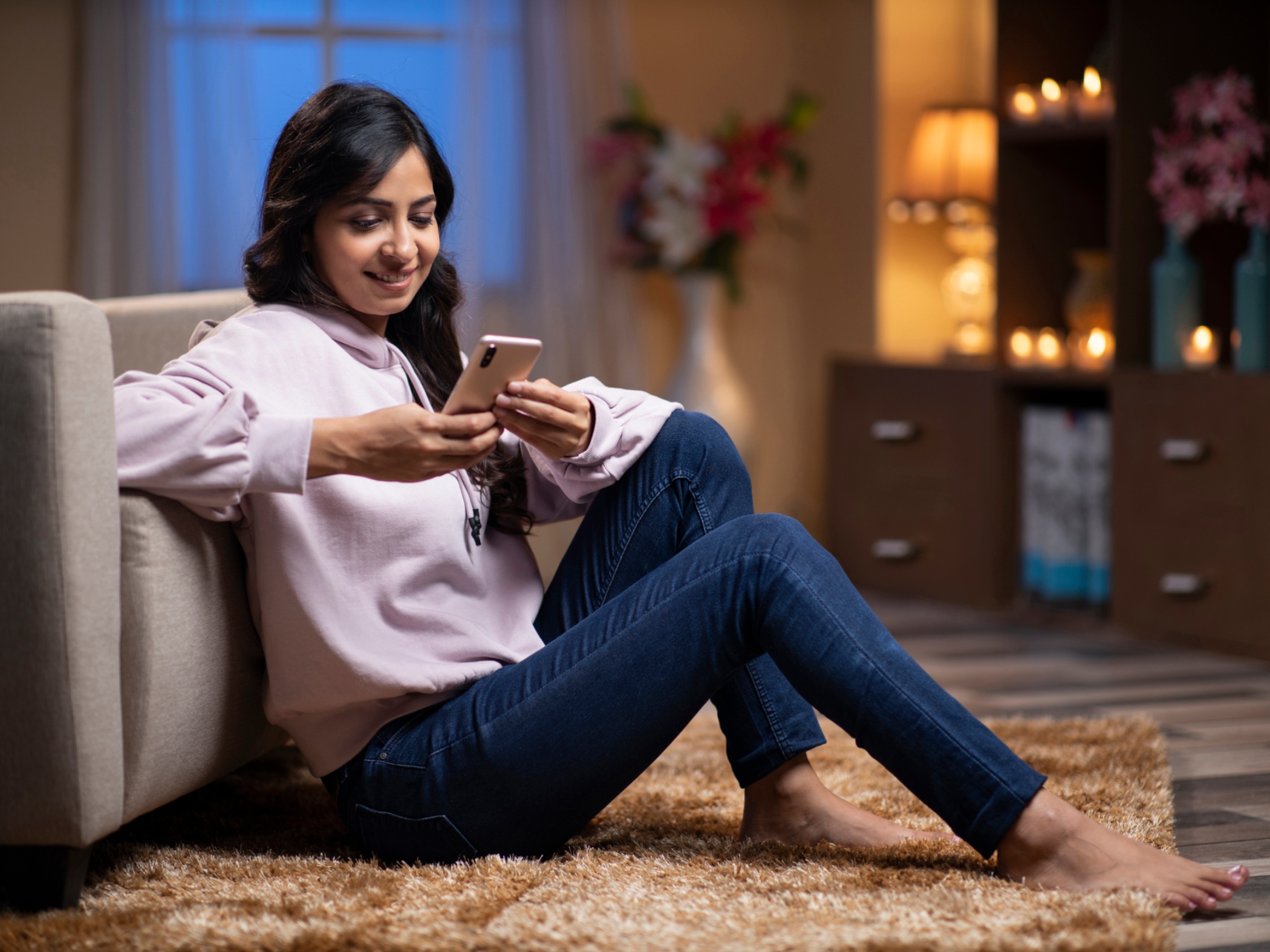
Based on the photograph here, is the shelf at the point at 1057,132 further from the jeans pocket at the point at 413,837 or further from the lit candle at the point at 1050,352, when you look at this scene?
the jeans pocket at the point at 413,837

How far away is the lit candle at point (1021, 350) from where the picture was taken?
349cm

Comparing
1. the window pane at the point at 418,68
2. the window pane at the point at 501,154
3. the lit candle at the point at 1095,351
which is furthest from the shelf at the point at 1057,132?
the window pane at the point at 418,68

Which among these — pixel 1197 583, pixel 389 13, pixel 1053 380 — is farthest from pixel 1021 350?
pixel 389 13

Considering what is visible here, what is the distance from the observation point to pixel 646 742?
141 cm

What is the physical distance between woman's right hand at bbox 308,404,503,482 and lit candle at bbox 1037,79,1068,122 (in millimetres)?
2459

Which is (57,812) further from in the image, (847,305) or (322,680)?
(847,305)

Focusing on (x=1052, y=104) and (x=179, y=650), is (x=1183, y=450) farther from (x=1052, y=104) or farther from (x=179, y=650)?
(x=179, y=650)

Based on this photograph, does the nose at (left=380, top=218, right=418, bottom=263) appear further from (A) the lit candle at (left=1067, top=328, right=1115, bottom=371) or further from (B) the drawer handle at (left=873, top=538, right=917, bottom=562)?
(B) the drawer handle at (left=873, top=538, right=917, bottom=562)

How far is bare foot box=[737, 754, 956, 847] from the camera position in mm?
1589

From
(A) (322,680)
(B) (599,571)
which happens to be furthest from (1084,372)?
(A) (322,680)

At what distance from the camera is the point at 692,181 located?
4027 millimetres

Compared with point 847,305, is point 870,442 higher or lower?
lower

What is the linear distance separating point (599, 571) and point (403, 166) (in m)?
0.49

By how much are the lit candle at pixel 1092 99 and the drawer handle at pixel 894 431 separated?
0.88m
